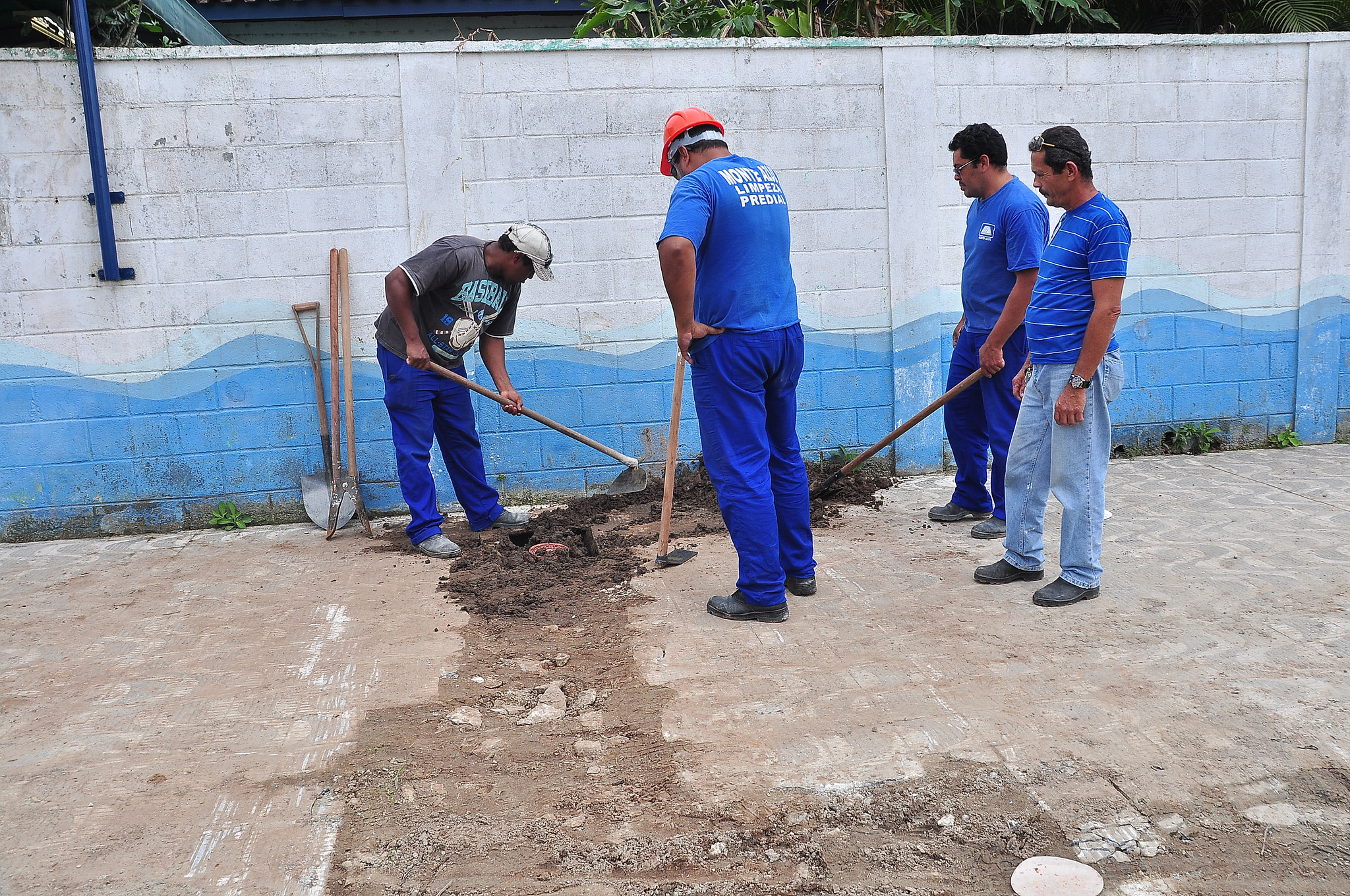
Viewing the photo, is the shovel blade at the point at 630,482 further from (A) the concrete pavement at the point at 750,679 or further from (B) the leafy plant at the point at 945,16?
(B) the leafy plant at the point at 945,16

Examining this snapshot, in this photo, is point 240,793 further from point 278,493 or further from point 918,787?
point 278,493

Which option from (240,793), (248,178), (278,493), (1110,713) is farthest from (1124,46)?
(240,793)

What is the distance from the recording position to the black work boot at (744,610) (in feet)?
12.8

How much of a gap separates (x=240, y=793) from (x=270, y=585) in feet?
6.80

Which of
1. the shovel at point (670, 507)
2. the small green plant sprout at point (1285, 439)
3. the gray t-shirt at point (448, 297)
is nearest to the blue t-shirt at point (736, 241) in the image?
the shovel at point (670, 507)

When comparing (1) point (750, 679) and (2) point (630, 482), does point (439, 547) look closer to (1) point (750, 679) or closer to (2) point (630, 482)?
(2) point (630, 482)

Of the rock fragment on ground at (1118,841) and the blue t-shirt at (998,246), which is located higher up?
the blue t-shirt at (998,246)

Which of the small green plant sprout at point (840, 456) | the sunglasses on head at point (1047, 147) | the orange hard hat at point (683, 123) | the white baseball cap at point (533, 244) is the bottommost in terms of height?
the small green plant sprout at point (840, 456)

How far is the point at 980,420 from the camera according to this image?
520 cm

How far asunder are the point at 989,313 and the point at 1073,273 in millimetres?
1131

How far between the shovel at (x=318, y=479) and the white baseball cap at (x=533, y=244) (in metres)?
1.46

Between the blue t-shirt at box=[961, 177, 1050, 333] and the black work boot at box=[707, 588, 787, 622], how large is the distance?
187 cm

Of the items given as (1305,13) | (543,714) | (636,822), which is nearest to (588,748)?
(543,714)

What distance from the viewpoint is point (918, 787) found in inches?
104
